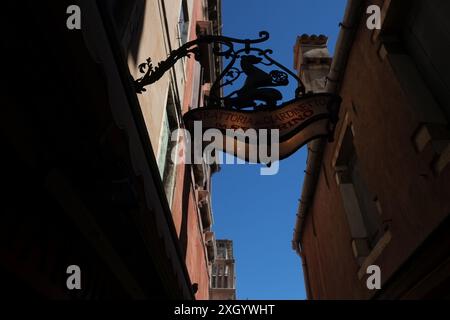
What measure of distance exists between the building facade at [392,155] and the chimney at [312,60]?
222cm

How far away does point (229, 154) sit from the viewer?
4.23 meters

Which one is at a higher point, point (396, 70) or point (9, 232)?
point (396, 70)

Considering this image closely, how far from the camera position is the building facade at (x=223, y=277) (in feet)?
68.7

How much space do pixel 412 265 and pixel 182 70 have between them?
6665 mm

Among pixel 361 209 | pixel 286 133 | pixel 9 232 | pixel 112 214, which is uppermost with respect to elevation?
pixel 361 209

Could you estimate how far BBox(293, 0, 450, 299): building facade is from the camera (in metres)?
4.48

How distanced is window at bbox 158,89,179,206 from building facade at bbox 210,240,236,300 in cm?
1546

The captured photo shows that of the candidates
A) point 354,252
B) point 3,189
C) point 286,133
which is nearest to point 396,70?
point 286,133

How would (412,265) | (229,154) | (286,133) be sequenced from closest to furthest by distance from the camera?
(286,133)
(229,154)
(412,265)

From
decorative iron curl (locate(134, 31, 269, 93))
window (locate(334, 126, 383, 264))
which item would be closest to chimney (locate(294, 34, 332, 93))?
window (locate(334, 126, 383, 264))

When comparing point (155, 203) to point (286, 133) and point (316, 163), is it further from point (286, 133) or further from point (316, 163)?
point (316, 163)

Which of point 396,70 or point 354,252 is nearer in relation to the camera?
point 396,70

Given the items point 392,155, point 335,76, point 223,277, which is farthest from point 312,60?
point 223,277

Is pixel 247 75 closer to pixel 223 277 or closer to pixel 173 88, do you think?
pixel 173 88
